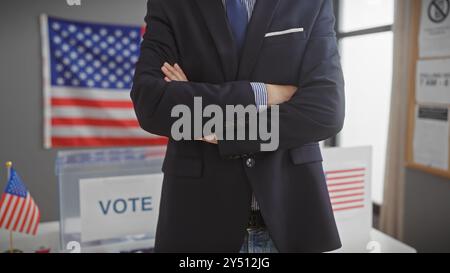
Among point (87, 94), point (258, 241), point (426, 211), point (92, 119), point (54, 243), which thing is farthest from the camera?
point (92, 119)

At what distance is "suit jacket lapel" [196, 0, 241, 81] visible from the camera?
0.90 metres

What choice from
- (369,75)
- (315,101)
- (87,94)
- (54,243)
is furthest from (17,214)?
(369,75)

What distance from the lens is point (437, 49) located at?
199 cm

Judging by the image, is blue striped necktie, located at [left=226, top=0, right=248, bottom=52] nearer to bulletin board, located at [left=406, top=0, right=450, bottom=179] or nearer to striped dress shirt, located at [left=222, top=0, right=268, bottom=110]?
striped dress shirt, located at [left=222, top=0, right=268, bottom=110]

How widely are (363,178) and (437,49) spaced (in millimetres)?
998

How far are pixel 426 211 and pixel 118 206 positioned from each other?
165 cm

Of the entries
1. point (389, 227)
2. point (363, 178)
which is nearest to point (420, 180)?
point (389, 227)

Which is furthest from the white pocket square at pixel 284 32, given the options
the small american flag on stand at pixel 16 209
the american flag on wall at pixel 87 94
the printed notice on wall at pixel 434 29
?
the american flag on wall at pixel 87 94

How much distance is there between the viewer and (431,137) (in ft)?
7.12

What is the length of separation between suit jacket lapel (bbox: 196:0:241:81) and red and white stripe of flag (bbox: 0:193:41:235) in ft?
3.11

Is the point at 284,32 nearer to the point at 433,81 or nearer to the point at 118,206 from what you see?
the point at 118,206

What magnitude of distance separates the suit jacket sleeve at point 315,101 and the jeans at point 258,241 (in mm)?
221

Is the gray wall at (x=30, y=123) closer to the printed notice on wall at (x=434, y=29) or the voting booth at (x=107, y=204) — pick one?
the printed notice on wall at (x=434, y=29)
